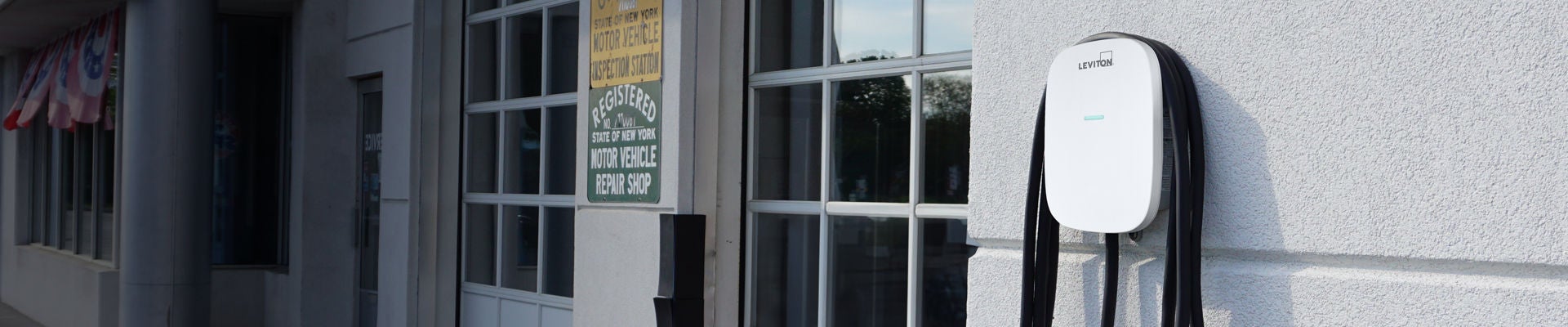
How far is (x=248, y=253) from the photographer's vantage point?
30.9 ft

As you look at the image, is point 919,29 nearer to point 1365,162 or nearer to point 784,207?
point 784,207

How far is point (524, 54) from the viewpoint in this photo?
606 centimetres

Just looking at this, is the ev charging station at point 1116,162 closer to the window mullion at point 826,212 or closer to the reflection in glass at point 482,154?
the window mullion at point 826,212

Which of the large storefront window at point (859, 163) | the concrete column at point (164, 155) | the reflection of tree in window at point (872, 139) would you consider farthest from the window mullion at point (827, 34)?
the concrete column at point (164, 155)

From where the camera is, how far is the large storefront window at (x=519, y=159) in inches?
224

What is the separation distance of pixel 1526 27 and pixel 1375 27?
20cm

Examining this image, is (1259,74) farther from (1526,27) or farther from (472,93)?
(472,93)

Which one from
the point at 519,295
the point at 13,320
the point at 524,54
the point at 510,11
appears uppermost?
the point at 510,11

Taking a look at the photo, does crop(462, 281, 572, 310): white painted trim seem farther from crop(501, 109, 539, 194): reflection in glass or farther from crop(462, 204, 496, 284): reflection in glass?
crop(501, 109, 539, 194): reflection in glass

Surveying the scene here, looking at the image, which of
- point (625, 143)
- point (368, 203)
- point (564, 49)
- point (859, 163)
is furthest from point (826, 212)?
point (368, 203)

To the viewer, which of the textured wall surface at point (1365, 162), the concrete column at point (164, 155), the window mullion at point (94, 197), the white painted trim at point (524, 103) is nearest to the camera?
the textured wall surface at point (1365, 162)

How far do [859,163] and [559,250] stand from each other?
2.27 m

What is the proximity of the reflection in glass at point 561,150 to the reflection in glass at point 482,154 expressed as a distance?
0.62 meters

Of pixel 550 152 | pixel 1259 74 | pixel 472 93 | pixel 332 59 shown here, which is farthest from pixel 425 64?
pixel 1259 74
